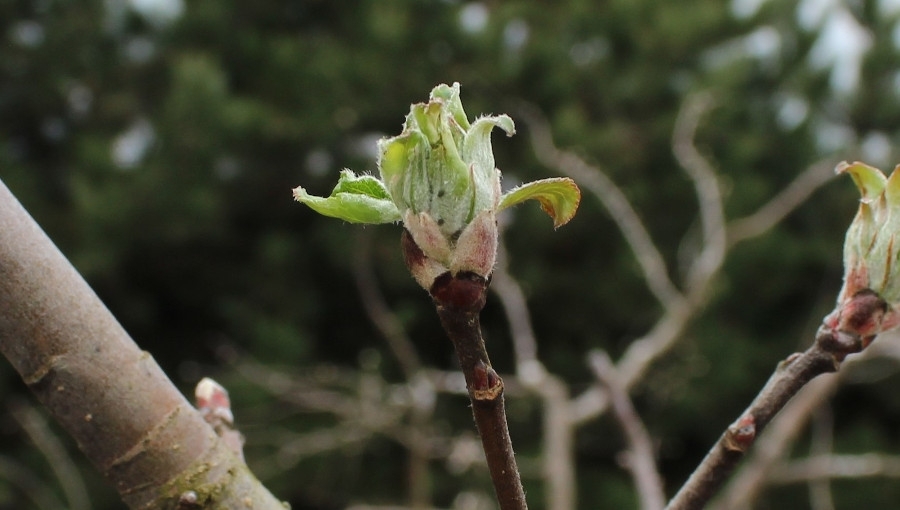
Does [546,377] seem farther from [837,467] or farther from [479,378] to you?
[479,378]

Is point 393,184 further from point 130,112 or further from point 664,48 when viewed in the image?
point 664,48

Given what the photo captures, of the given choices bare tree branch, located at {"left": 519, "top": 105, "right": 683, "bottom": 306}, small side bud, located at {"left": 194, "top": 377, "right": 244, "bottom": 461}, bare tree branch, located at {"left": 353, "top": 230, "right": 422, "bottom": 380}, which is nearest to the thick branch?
small side bud, located at {"left": 194, "top": 377, "right": 244, "bottom": 461}

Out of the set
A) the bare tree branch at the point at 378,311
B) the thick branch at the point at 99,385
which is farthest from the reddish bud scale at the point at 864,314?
the bare tree branch at the point at 378,311

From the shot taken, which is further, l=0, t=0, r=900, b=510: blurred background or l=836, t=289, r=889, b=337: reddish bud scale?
l=0, t=0, r=900, b=510: blurred background

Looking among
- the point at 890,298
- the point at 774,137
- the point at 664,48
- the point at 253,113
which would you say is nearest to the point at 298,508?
the point at 253,113

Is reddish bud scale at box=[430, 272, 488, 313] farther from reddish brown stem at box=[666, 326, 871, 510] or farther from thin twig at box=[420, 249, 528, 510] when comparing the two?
reddish brown stem at box=[666, 326, 871, 510]

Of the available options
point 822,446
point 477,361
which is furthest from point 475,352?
point 822,446
